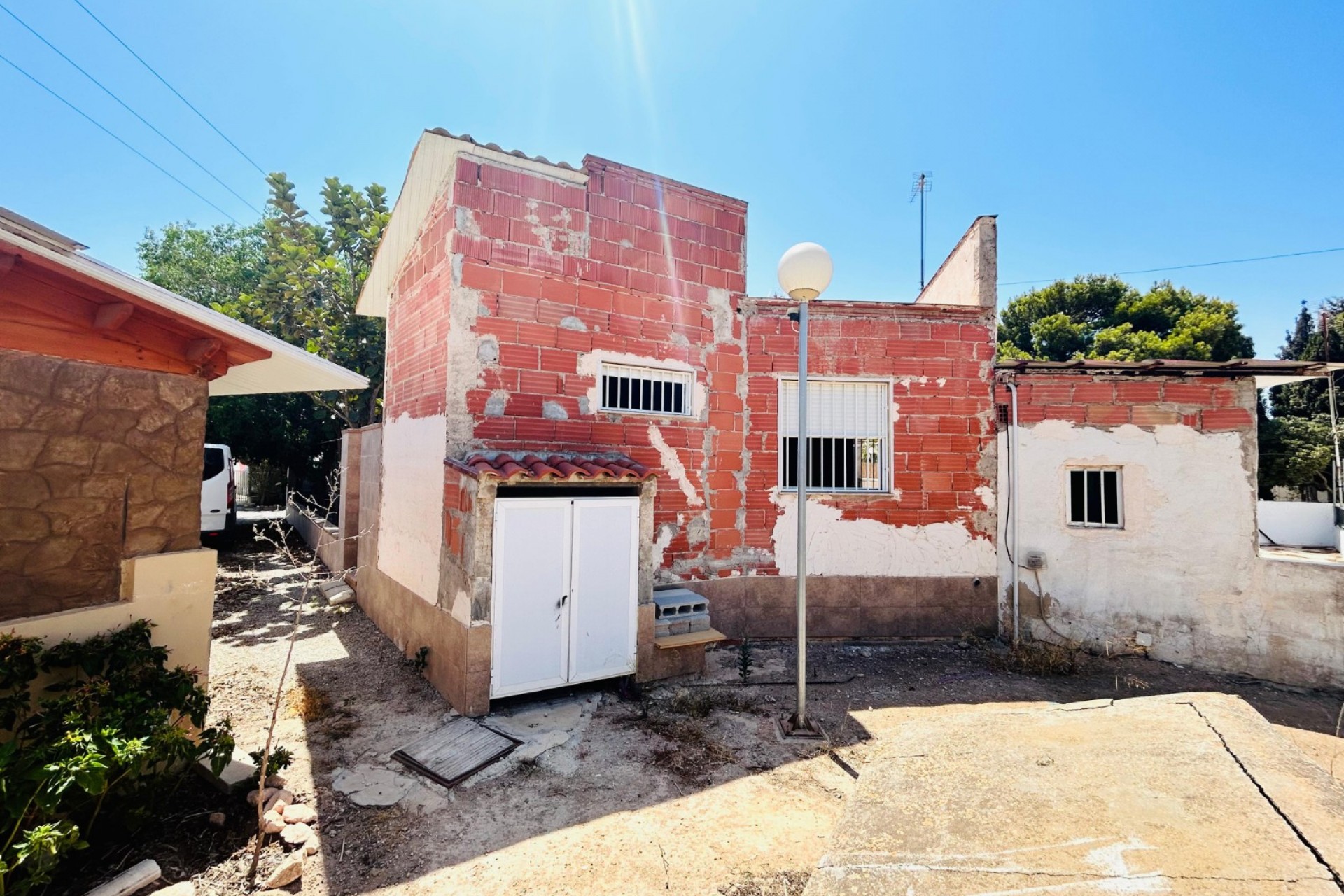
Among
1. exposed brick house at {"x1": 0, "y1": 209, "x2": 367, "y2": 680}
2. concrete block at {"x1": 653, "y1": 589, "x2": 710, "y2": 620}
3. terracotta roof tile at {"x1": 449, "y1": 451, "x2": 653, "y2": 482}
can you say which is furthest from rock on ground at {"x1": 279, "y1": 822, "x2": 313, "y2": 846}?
concrete block at {"x1": 653, "y1": 589, "x2": 710, "y2": 620}

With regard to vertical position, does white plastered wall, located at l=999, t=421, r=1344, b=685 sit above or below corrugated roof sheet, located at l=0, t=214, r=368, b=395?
below

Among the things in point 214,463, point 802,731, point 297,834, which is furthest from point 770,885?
point 214,463

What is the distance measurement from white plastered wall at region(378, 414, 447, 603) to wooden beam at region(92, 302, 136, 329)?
8.86ft

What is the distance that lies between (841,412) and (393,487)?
21.2 feet

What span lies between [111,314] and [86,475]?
110 cm

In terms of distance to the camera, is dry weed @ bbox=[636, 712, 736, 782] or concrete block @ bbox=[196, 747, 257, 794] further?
dry weed @ bbox=[636, 712, 736, 782]

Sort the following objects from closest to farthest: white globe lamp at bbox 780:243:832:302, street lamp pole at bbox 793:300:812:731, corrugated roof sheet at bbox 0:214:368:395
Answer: corrugated roof sheet at bbox 0:214:368:395 < white globe lamp at bbox 780:243:832:302 < street lamp pole at bbox 793:300:812:731

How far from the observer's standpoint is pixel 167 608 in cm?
411

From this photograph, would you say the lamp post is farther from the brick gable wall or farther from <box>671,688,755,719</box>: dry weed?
the brick gable wall

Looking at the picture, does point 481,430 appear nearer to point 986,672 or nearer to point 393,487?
point 393,487

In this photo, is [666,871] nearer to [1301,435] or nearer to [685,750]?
[685,750]

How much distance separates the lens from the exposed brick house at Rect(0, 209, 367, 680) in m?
3.53

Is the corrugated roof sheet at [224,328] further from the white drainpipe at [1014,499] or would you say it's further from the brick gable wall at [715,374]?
the white drainpipe at [1014,499]

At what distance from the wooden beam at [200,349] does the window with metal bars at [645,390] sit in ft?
12.5
